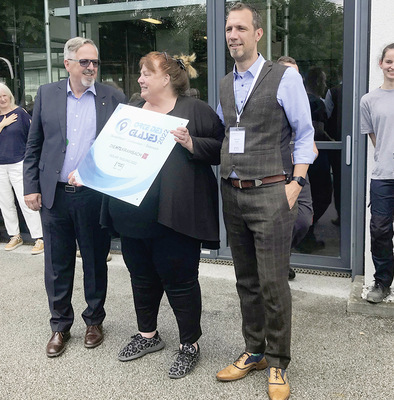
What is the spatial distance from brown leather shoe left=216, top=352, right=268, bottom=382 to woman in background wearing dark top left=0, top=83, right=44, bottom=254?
3637 mm

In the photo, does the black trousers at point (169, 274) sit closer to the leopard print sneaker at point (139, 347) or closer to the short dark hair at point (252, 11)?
the leopard print sneaker at point (139, 347)

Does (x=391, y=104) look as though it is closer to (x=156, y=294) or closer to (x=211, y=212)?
(x=211, y=212)

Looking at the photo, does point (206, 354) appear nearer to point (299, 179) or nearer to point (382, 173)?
point (299, 179)

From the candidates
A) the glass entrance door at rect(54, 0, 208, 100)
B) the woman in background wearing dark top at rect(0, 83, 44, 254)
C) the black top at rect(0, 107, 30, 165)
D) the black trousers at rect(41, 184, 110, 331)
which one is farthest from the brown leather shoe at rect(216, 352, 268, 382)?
the black top at rect(0, 107, 30, 165)

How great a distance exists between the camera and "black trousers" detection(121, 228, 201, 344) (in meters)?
3.03

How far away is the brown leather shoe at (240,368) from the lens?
9.87 ft

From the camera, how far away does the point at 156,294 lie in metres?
3.31

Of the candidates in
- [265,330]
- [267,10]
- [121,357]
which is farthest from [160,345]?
[267,10]

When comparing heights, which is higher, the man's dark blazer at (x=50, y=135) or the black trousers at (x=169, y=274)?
the man's dark blazer at (x=50, y=135)

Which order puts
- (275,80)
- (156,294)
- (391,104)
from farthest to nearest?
(391,104)
(156,294)
(275,80)

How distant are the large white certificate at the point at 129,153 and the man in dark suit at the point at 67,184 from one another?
377 mm

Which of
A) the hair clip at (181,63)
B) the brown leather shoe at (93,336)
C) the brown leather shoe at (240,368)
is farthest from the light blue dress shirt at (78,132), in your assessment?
the brown leather shoe at (240,368)

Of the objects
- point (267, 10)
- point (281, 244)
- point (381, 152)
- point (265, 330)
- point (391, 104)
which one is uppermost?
point (267, 10)

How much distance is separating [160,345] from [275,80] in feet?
6.28
